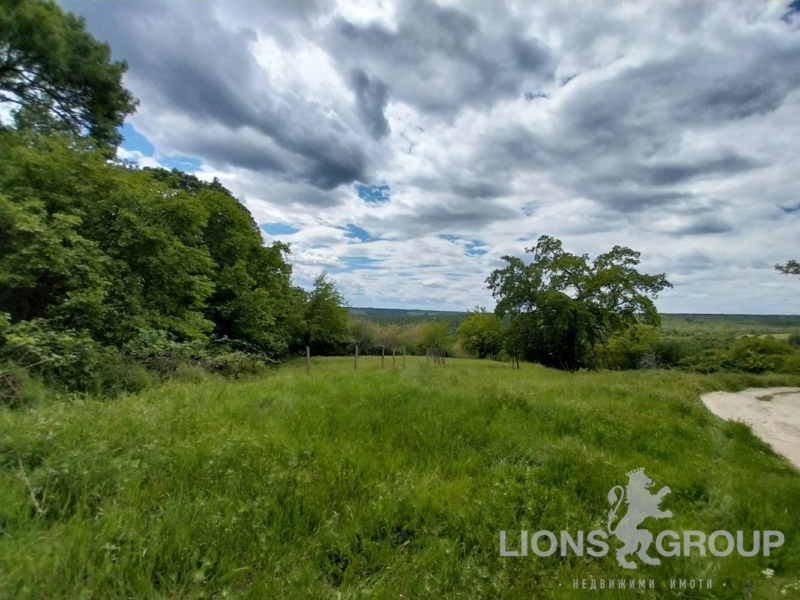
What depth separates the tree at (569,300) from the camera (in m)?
20.1

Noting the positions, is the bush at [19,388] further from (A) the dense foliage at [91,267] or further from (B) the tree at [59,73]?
(B) the tree at [59,73]

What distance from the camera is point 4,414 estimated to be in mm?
3625

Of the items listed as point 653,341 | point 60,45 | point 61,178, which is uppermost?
point 60,45

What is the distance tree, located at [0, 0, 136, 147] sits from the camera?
857 cm

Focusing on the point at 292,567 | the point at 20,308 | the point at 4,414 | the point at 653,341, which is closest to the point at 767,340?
the point at 653,341

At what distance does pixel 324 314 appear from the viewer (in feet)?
110

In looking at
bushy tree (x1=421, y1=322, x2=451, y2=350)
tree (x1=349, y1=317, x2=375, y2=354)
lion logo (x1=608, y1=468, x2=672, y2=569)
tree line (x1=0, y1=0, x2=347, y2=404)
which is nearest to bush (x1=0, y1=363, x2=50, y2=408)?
tree line (x1=0, y1=0, x2=347, y2=404)

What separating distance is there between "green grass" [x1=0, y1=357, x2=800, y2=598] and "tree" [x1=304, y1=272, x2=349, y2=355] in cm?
2835

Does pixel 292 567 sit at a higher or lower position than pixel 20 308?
lower

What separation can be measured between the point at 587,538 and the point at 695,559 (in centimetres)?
69

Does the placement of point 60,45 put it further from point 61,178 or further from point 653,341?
point 653,341

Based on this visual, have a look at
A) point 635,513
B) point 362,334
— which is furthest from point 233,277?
point 362,334

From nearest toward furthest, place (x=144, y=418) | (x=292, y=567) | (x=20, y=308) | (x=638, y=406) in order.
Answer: (x=292, y=567)
(x=144, y=418)
(x=638, y=406)
(x=20, y=308)

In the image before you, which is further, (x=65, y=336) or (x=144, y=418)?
(x=65, y=336)
